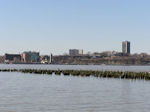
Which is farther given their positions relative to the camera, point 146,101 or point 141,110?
point 146,101

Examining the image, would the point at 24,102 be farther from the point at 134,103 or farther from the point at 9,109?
the point at 134,103

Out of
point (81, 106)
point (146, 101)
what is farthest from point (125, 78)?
point (81, 106)

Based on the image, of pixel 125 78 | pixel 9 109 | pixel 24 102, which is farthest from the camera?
pixel 125 78

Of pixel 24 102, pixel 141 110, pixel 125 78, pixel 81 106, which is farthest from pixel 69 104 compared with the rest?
pixel 125 78

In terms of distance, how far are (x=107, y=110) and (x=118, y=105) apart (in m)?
3.54

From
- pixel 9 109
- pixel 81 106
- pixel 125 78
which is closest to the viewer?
pixel 9 109

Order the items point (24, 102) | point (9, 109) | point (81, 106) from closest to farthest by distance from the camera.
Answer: point (9, 109), point (81, 106), point (24, 102)

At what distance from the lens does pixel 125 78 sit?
282ft

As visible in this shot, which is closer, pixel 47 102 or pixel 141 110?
pixel 141 110

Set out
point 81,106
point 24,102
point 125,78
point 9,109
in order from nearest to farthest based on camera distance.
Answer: point 9,109 < point 81,106 < point 24,102 < point 125,78

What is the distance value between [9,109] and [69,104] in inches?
259

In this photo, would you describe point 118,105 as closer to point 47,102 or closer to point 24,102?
point 47,102

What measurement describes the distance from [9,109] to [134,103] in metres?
13.2

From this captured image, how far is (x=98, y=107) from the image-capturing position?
34.1m
